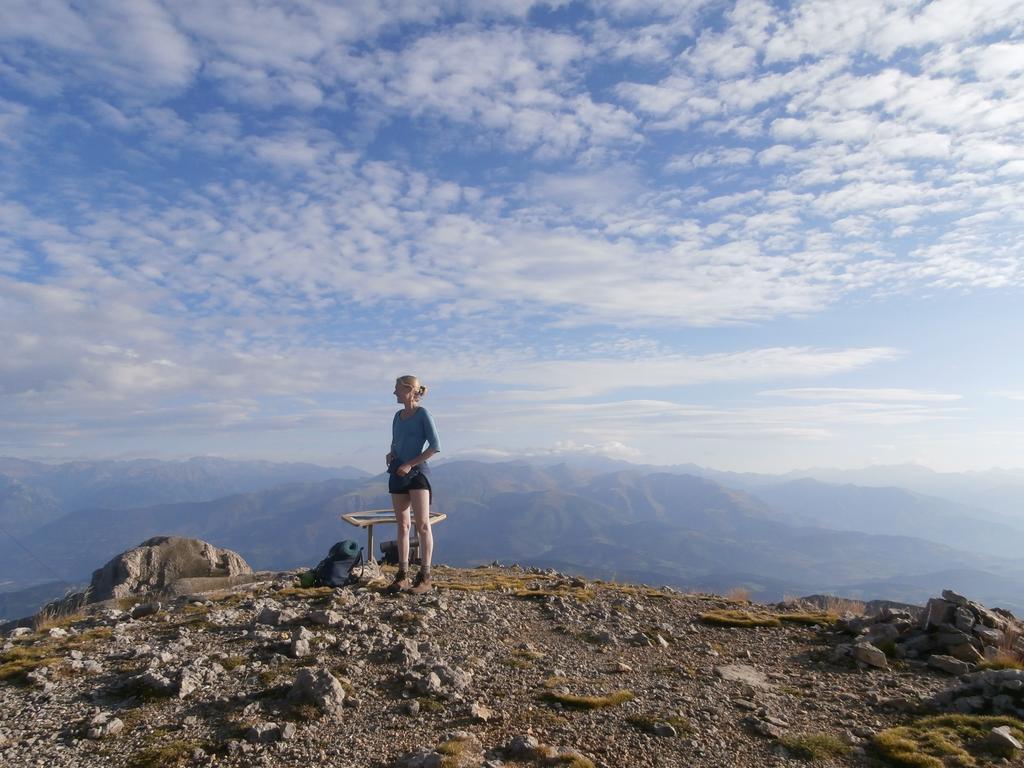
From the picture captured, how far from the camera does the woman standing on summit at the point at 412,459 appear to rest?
1247 cm

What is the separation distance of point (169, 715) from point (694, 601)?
14.0 metres

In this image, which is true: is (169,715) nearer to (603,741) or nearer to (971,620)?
(603,741)

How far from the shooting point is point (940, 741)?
7445 millimetres

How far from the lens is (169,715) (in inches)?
294

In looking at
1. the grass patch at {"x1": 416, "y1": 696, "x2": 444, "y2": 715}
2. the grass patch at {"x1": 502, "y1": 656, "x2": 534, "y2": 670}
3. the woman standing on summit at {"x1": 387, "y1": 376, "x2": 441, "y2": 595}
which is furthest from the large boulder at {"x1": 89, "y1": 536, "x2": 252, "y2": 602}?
the grass patch at {"x1": 416, "y1": 696, "x2": 444, "y2": 715}

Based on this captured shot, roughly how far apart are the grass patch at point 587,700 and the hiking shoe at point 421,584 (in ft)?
17.9

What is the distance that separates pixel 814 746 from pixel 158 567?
1986 centimetres

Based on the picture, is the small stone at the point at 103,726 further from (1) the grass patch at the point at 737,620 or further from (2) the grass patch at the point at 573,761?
(1) the grass patch at the point at 737,620

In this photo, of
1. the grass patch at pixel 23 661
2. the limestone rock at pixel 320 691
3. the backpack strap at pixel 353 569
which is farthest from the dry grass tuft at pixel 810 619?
the grass patch at pixel 23 661

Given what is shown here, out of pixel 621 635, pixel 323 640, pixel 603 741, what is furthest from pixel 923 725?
pixel 323 640

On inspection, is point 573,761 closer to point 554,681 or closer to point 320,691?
point 554,681

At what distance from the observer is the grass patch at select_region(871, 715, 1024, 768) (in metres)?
7.03

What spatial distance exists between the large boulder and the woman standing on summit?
9.83 metres

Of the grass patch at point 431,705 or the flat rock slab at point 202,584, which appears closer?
the grass patch at point 431,705
